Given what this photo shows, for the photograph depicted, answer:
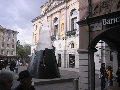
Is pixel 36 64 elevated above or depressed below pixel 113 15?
below

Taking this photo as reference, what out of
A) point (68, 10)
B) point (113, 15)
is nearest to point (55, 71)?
point (113, 15)

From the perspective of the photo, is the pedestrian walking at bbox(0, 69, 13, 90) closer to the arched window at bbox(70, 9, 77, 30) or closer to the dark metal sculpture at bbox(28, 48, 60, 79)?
the dark metal sculpture at bbox(28, 48, 60, 79)

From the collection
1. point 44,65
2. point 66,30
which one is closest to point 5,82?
point 44,65

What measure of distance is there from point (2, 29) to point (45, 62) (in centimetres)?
6034

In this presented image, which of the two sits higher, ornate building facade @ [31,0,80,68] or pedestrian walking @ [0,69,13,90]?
ornate building facade @ [31,0,80,68]

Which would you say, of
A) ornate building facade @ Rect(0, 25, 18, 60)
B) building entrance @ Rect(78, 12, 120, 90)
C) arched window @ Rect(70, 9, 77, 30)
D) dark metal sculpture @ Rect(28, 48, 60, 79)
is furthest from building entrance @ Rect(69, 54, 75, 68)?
ornate building facade @ Rect(0, 25, 18, 60)

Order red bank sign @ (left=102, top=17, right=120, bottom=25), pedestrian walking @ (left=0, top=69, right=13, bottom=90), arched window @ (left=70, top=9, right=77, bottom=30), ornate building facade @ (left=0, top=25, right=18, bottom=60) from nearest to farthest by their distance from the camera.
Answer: pedestrian walking @ (left=0, top=69, right=13, bottom=90) → red bank sign @ (left=102, top=17, right=120, bottom=25) → arched window @ (left=70, top=9, right=77, bottom=30) → ornate building facade @ (left=0, top=25, right=18, bottom=60)

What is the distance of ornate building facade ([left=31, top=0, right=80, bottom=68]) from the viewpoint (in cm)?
3400

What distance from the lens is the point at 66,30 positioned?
36.6 metres

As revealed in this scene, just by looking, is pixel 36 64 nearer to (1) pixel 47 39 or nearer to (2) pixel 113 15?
(1) pixel 47 39

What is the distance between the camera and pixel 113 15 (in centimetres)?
862

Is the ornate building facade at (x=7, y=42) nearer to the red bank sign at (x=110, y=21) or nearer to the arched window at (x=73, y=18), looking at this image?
the arched window at (x=73, y=18)

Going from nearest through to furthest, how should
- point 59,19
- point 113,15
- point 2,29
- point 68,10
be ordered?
point 113,15, point 68,10, point 59,19, point 2,29

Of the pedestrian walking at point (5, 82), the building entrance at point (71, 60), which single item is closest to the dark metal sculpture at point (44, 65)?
the pedestrian walking at point (5, 82)
